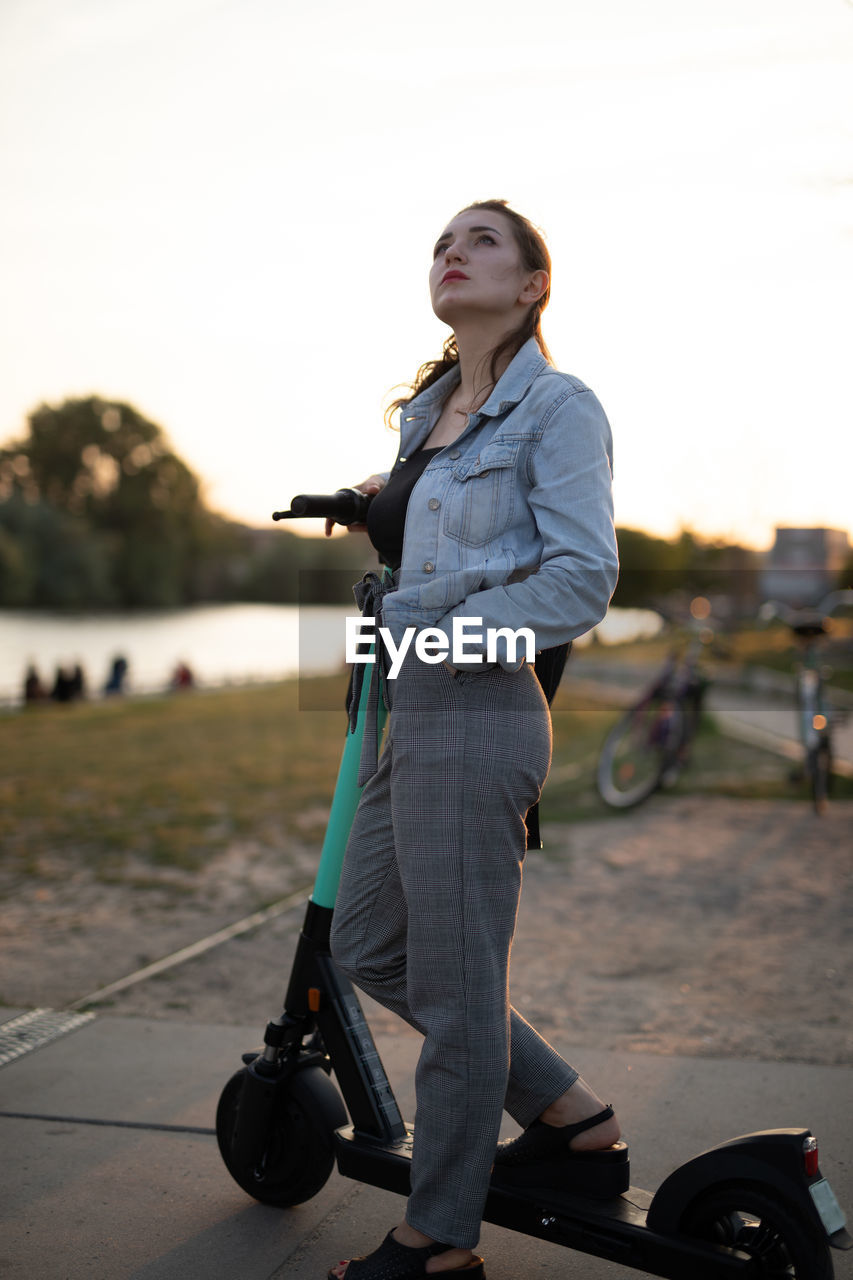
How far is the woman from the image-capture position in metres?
1.89

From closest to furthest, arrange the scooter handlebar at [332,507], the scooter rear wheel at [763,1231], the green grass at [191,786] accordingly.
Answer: the scooter rear wheel at [763,1231] → the scooter handlebar at [332,507] → the green grass at [191,786]

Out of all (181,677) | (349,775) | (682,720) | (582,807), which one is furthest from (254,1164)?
(181,677)

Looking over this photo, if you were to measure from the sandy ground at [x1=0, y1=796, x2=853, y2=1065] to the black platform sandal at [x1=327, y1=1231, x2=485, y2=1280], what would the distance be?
147 centimetres

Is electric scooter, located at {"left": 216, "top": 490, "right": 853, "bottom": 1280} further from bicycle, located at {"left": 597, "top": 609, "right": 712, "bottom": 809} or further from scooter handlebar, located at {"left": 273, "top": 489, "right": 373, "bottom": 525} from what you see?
bicycle, located at {"left": 597, "top": 609, "right": 712, "bottom": 809}

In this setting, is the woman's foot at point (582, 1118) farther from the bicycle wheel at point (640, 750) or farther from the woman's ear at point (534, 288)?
the bicycle wheel at point (640, 750)

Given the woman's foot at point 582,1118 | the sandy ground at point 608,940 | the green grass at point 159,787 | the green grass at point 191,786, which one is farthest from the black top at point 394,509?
the green grass at point 159,787

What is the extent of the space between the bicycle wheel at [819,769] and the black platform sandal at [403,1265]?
5.59m

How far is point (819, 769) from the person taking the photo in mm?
7078

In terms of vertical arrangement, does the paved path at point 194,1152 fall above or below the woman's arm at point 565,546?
below

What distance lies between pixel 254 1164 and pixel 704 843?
430cm

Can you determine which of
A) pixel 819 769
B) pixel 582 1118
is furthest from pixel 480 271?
pixel 819 769

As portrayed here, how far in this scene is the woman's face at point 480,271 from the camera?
6.84 ft

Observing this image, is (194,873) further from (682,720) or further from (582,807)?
(682,720)

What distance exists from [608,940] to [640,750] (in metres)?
3.25
